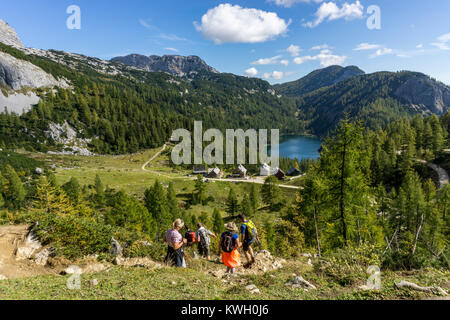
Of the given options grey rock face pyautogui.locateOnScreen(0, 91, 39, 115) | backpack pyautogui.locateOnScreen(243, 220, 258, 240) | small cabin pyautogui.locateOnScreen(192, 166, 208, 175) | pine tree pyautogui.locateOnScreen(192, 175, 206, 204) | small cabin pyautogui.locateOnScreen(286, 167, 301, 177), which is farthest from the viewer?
grey rock face pyautogui.locateOnScreen(0, 91, 39, 115)

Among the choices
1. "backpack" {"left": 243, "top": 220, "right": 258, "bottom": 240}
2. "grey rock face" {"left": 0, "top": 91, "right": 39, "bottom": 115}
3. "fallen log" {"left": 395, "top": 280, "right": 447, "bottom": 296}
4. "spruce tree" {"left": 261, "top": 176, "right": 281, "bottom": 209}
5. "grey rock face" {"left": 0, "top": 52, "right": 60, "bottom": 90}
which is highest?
"grey rock face" {"left": 0, "top": 52, "right": 60, "bottom": 90}

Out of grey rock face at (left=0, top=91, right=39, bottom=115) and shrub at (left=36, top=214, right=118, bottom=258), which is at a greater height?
Result: grey rock face at (left=0, top=91, right=39, bottom=115)

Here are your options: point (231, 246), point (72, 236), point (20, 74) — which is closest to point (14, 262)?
point (72, 236)

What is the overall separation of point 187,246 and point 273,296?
Answer: 665 centimetres

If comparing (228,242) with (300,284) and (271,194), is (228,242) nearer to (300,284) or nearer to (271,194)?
(300,284)

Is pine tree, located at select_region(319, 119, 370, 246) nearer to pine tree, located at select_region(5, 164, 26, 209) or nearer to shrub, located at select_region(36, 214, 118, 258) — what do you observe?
shrub, located at select_region(36, 214, 118, 258)

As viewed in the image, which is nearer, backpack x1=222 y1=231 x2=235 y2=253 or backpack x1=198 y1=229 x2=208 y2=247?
backpack x1=222 y1=231 x2=235 y2=253

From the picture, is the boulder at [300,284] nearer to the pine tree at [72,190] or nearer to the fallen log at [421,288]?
the fallen log at [421,288]

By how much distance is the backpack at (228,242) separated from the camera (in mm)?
9078

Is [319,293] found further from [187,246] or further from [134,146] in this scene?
[134,146]

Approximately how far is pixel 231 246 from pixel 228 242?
0.22m

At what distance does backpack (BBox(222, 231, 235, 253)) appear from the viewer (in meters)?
9.08

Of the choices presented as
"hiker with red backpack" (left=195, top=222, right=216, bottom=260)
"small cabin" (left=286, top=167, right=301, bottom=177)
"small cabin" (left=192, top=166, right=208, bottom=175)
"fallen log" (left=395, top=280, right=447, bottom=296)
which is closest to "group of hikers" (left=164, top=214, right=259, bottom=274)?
"hiker with red backpack" (left=195, top=222, right=216, bottom=260)

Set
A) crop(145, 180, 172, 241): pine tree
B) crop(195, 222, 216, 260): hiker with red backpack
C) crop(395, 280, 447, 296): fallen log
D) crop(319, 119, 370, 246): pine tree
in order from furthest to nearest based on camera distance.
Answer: crop(145, 180, 172, 241): pine tree < crop(319, 119, 370, 246): pine tree < crop(195, 222, 216, 260): hiker with red backpack < crop(395, 280, 447, 296): fallen log
